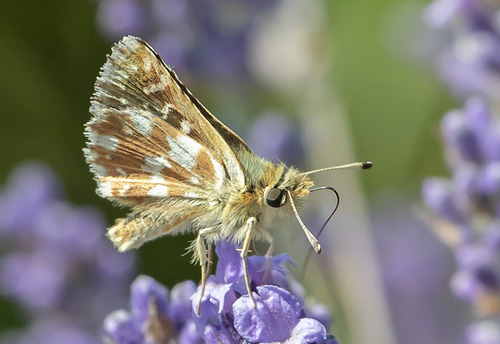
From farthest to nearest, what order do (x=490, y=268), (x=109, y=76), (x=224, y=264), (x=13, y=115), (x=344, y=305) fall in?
1. (x=13, y=115)
2. (x=344, y=305)
3. (x=490, y=268)
4. (x=109, y=76)
5. (x=224, y=264)

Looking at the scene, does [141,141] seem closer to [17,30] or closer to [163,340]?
[163,340]

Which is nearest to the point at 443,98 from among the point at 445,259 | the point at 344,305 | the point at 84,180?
the point at 445,259

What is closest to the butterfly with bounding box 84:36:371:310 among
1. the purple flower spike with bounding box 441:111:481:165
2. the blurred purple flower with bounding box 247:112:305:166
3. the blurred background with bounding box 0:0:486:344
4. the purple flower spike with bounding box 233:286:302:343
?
the purple flower spike with bounding box 233:286:302:343

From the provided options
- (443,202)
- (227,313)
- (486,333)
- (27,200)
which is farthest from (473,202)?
(27,200)

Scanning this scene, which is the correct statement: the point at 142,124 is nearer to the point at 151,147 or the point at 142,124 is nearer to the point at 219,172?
the point at 151,147

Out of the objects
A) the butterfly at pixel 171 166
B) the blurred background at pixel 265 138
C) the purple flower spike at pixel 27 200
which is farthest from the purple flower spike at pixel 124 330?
the purple flower spike at pixel 27 200

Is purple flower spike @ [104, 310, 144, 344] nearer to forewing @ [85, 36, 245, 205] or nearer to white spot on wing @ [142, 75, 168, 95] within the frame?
forewing @ [85, 36, 245, 205]

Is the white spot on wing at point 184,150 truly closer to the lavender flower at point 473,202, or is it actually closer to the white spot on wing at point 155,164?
the white spot on wing at point 155,164

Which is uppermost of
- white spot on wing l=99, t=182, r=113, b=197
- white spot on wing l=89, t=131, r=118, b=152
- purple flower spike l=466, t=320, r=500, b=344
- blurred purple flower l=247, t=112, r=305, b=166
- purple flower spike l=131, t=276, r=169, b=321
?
white spot on wing l=89, t=131, r=118, b=152
